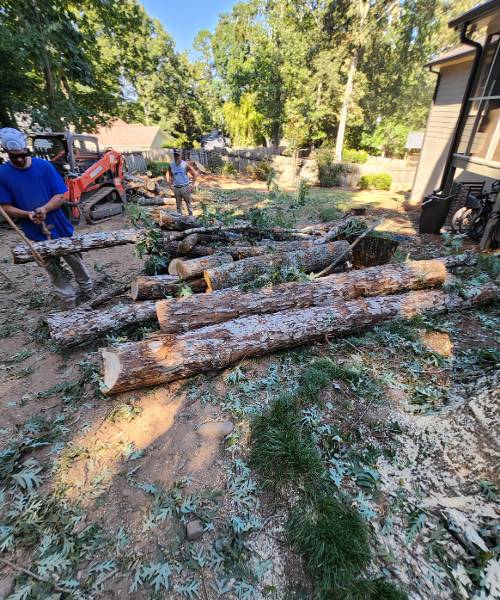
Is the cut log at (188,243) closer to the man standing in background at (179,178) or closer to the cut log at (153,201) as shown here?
the man standing in background at (179,178)

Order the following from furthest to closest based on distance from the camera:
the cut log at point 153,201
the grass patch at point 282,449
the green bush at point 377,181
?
1. the green bush at point 377,181
2. the cut log at point 153,201
3. the grass patch at point 282,449

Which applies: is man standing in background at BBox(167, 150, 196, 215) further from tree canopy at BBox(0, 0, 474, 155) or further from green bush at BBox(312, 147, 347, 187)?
green bush at BBox(312, 147, 347, 187)

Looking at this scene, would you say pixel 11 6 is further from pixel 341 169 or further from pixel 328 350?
pixel 341 169

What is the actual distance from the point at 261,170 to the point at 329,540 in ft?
63.8

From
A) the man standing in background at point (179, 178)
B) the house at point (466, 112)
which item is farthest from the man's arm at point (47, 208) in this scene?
the house at point (466, 112)

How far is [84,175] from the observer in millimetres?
8227

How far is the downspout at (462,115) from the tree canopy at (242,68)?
431 inches

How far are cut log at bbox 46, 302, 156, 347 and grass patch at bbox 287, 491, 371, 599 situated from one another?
8.79ft

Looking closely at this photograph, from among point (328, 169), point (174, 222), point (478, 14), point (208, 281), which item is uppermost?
point (478, 14)

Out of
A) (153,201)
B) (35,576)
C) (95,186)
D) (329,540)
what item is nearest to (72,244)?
(35,576)

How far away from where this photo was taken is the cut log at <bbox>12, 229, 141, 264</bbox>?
148 inches

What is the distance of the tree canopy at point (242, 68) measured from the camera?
9.16 m

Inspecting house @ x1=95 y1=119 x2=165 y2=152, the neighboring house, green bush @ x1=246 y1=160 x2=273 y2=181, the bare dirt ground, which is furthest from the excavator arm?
the neighboring house

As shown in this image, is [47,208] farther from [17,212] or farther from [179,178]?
[179,178]
